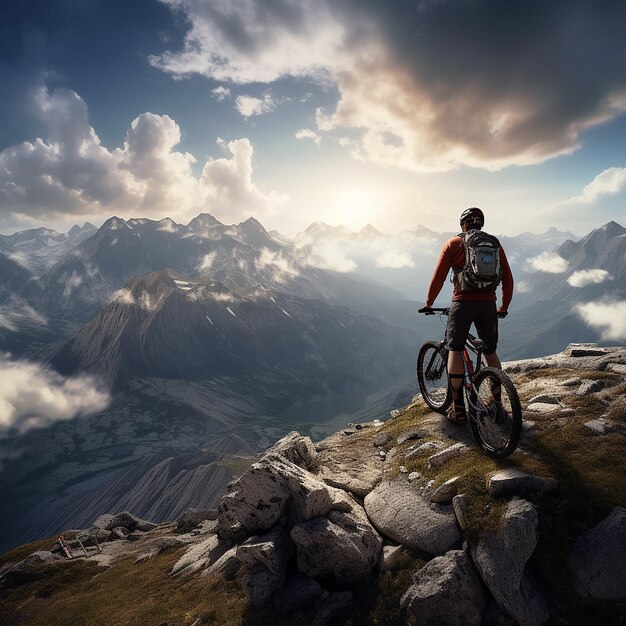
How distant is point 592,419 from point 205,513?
34.5 metres

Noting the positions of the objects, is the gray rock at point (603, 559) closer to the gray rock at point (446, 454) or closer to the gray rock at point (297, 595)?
the gray rock at point (446, 454)

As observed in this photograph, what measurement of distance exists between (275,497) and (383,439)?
19.4ft

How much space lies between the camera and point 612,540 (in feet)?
20.8

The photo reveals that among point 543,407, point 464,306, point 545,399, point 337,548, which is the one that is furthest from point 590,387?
point 337,548

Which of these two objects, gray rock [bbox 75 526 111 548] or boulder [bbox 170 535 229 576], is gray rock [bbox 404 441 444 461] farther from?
gray rock [bbox 75 526 111 548]

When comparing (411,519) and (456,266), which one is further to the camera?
(456,266)

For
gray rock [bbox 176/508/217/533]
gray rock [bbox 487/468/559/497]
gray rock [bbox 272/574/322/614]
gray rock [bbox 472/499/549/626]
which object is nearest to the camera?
gray rock [bbox 472/499/549/626]

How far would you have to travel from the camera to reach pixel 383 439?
15344 millimetres

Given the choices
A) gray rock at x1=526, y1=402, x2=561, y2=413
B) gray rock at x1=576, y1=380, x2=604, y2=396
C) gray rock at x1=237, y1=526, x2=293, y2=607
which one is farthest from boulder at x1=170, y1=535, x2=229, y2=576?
gray rock at x1=576, y1=380, x2=604, y2=396

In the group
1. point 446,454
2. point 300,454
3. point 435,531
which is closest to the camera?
point 435,531

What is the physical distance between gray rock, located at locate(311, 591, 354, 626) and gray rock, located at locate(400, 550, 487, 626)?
1458 mm

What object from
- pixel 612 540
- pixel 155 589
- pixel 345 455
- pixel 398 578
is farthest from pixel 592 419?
pixel 155 589

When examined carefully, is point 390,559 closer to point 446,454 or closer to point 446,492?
point 446,492

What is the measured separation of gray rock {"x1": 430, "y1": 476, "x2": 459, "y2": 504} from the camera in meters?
8.74
